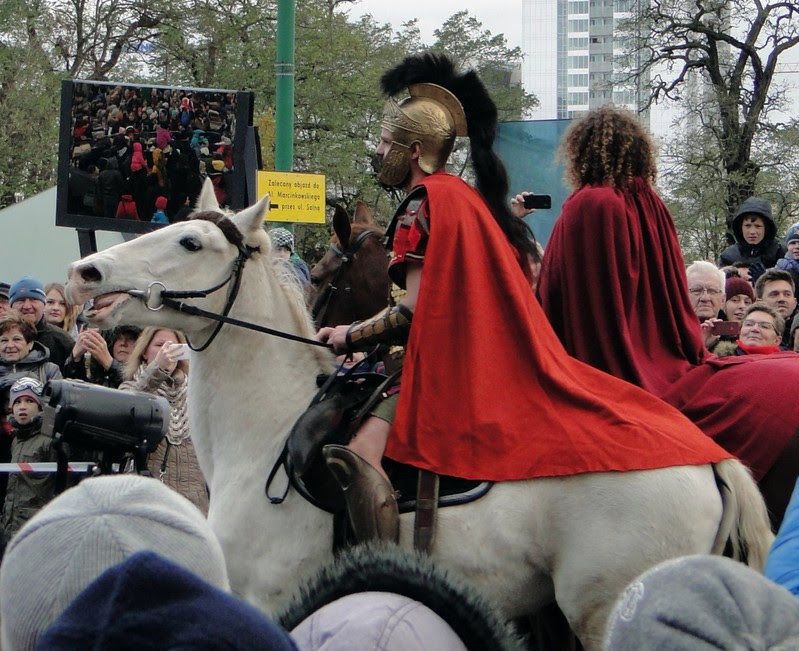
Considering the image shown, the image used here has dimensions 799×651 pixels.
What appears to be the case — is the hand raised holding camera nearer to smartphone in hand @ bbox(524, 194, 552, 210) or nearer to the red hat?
smartphone in hand @ bbox(524, 194, 552, 210)

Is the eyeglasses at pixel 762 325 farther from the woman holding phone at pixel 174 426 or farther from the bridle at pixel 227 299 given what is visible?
the woman holding phone at pixel 174 426

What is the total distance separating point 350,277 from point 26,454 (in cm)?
219

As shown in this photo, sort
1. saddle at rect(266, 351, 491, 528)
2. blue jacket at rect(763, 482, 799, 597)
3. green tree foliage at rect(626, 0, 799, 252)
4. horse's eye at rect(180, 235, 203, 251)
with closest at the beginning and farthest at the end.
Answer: blue jacket at rect(763, 482, 799, 597) < saddle at rect(266, 351, 491, 528) < horse's eye at rect(180, 235, 203, 251) < green tree foliage at rect(626, 0, 799, 252)

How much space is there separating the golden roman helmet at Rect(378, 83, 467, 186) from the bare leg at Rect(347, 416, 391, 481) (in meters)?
1.05

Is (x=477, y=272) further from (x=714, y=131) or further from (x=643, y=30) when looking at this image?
(x=643, y=30)

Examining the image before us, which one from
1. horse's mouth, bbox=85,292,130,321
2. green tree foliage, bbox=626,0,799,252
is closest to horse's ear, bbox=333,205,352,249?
horse's mouth, bbox=85,292,130,321

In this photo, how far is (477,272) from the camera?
4379 mm

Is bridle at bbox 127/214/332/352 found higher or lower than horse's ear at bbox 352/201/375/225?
lower

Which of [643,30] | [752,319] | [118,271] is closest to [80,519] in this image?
[118,271]

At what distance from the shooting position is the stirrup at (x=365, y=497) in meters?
4.12

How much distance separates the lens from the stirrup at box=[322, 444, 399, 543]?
13.5ft

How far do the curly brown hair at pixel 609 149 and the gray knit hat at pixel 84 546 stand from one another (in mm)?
3609

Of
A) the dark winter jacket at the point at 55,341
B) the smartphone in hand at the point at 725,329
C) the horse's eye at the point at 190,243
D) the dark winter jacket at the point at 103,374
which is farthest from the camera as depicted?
the dark winter jacket at the point at 55,341

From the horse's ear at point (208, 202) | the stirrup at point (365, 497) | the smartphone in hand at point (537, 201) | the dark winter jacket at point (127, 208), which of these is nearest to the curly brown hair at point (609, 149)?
the smartphone in hand at point (537, 201)
